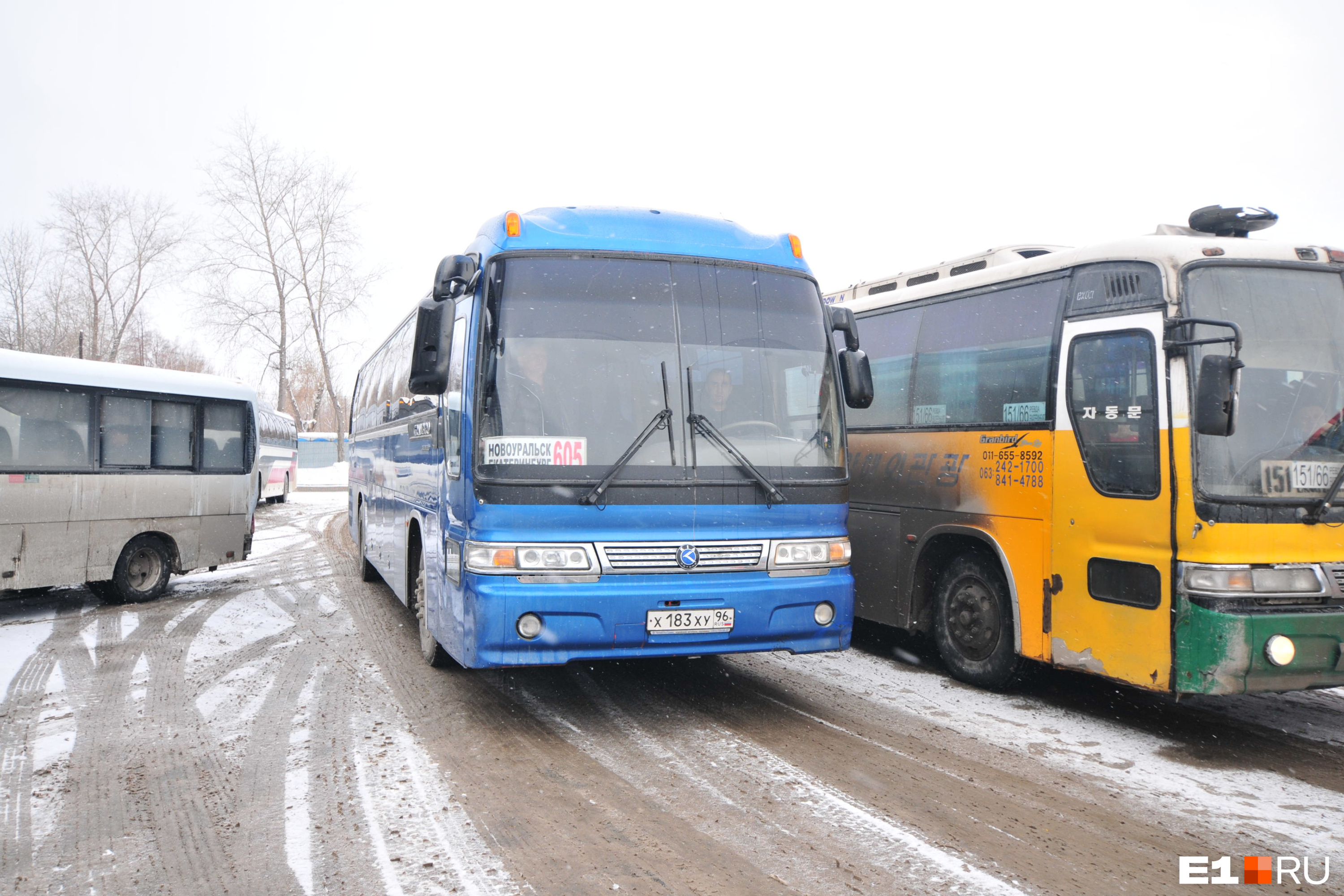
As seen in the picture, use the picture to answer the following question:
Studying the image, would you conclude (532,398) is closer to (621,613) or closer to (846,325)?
(621,613)

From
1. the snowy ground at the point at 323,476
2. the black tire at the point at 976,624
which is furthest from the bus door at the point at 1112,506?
the snowy ground at the point at 323,476

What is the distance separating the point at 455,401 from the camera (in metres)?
5.93

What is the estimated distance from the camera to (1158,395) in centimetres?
548

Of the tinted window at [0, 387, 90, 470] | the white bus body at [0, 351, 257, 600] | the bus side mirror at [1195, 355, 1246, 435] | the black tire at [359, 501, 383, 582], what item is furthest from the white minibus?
the bus side mirror at [1195, 355, 1246, 435]

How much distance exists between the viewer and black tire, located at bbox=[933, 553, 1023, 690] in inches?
263

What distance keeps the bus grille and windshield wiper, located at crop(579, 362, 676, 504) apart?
0.29m

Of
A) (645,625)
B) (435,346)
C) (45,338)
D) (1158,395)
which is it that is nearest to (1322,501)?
(1158,395)

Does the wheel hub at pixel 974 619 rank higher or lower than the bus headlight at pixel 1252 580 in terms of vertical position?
lower

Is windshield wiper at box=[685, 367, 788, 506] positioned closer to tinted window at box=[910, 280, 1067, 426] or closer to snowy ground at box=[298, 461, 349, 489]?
tinted window at box=[910, 280, 1067, 426]

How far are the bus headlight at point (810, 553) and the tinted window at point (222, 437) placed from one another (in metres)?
8.15

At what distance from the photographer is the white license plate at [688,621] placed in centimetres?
527

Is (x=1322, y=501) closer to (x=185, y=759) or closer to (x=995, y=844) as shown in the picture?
(x=995, y=844)

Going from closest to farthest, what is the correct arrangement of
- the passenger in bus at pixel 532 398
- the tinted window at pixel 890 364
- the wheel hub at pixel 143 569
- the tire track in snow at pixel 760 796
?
the tire track in snow at pixel 760 796, the passenger in bus at pixel 532 398, the tinted window at pixel 890 364, the wheel hub at pixel 143 569

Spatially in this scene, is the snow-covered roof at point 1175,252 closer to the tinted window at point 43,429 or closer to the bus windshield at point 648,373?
the bus windshield at point 648,373
